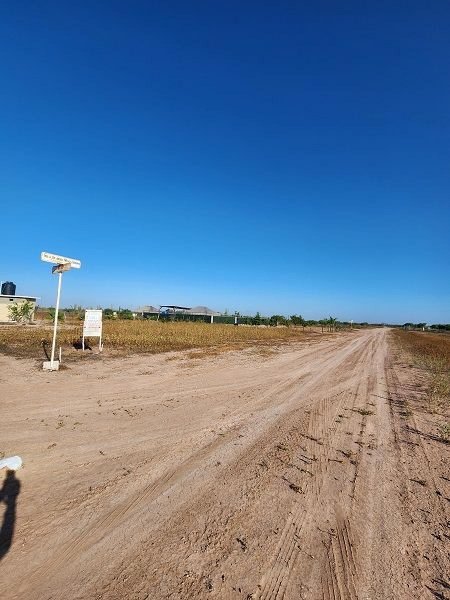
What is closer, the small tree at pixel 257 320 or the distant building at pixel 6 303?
the distant building at pixel 6 303

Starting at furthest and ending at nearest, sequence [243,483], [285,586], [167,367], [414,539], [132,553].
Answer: [167,367] < [243,483] < [414,539] < [132,553] < [285,586]

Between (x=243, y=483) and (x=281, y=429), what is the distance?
87.0 inches

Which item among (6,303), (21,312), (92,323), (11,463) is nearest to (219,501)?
(11,463)

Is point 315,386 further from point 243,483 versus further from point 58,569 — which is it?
point 58,569

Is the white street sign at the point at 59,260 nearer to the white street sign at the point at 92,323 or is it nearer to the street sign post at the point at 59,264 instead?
the street sign post at the point at 59,264

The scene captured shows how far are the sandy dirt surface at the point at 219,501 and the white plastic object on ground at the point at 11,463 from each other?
0.31 ft

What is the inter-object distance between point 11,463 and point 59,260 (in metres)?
9.07

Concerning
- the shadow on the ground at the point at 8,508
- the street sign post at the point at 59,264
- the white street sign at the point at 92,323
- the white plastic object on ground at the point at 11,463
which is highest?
the street sign post at the point at 59,264

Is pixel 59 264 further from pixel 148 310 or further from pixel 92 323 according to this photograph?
pixel 148 310

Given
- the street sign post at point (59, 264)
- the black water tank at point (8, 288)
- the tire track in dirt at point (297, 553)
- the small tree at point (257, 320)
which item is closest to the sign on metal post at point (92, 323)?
the street sign post at point (59, 264)

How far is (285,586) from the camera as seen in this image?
8.52ft

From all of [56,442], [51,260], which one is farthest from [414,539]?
[51,260]

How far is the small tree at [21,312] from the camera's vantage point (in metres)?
37.4

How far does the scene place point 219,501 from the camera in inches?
149
